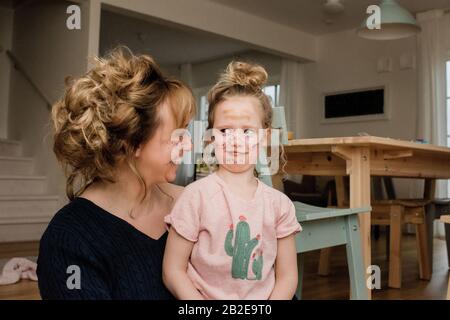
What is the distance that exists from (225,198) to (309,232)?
81cm

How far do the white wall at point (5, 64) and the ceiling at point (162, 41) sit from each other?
1027 millimetres

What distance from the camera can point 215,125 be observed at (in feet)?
2.08

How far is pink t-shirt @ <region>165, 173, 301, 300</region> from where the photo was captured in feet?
1.90

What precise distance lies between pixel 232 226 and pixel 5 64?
550 cm

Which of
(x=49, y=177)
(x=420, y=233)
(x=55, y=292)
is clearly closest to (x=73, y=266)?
(x=55, y=292)

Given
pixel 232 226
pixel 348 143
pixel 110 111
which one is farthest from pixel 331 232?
pixel 110 111

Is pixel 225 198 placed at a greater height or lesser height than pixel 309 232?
greater

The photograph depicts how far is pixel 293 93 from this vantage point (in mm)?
6145

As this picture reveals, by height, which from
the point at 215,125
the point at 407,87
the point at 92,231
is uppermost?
the point at 407,87

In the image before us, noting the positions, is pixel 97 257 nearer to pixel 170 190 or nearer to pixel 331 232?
pixel 170 190

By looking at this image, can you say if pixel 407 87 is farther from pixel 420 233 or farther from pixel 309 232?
pixel 309 232

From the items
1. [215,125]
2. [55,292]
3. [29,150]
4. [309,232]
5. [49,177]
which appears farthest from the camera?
[29,150]

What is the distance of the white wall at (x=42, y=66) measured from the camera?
3.98 metres

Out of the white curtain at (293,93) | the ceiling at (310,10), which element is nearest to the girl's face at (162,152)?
the ceiling at (310,10)
